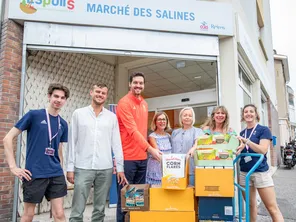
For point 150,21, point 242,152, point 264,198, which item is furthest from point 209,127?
point 150,21

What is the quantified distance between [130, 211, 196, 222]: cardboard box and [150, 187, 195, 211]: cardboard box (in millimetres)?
32

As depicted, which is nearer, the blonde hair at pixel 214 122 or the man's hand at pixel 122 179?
the man's hand at pixel 122 179

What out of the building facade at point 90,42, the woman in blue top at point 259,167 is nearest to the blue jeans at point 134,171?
the woman in blue top at point 259,167

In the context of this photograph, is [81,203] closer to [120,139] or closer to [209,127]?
[120,139]

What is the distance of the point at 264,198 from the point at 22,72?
3.58 metres

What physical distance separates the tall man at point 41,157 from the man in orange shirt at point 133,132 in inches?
24.5

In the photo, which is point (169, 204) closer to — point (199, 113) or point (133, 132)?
point (133, 132)

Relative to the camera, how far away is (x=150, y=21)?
407 cm

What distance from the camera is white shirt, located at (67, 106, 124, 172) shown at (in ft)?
7.90

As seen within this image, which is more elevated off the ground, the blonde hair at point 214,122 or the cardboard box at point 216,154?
the blonde hair at point 214,122

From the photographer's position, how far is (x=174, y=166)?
217 cm

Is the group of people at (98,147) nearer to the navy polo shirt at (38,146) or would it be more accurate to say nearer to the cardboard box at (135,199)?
the navy polo shirt at (38,146)

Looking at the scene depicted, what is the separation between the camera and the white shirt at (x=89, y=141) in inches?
94.8

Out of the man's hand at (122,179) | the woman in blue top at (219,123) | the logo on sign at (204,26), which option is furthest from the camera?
the logo on sign at (204,26)
